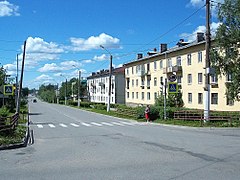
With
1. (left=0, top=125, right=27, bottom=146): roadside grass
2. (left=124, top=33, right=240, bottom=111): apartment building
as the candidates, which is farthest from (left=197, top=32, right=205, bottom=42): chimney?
(left=0, top=125, right=27, bottom=146): roadside grass

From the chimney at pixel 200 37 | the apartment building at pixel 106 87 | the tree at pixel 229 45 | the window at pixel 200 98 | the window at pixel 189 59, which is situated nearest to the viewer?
the tree at pixel 229 45

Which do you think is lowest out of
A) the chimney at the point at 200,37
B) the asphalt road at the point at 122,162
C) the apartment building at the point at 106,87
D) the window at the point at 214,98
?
the asphalt road at the point at 122,162

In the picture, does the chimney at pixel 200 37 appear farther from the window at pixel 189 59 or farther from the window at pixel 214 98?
the window at pixel 214 98

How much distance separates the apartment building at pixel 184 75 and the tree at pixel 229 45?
26.5ft

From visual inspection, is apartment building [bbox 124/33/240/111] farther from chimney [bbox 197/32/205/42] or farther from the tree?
the tree

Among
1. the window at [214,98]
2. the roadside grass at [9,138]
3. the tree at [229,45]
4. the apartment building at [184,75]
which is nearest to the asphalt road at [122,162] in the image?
the roadside grass at [9,138]

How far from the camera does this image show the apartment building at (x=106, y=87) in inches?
3191

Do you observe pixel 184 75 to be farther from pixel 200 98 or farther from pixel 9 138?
pixel 9 138

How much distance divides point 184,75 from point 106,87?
144 ft

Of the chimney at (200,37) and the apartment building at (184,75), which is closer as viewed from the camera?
the apartment building at (184,75)

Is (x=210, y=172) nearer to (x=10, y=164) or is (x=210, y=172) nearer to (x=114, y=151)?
(x=114, y=151)

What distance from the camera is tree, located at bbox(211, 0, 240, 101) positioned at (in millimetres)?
22281

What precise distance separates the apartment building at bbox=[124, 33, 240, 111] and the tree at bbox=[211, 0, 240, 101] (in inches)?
318

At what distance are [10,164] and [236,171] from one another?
21.1 feet
